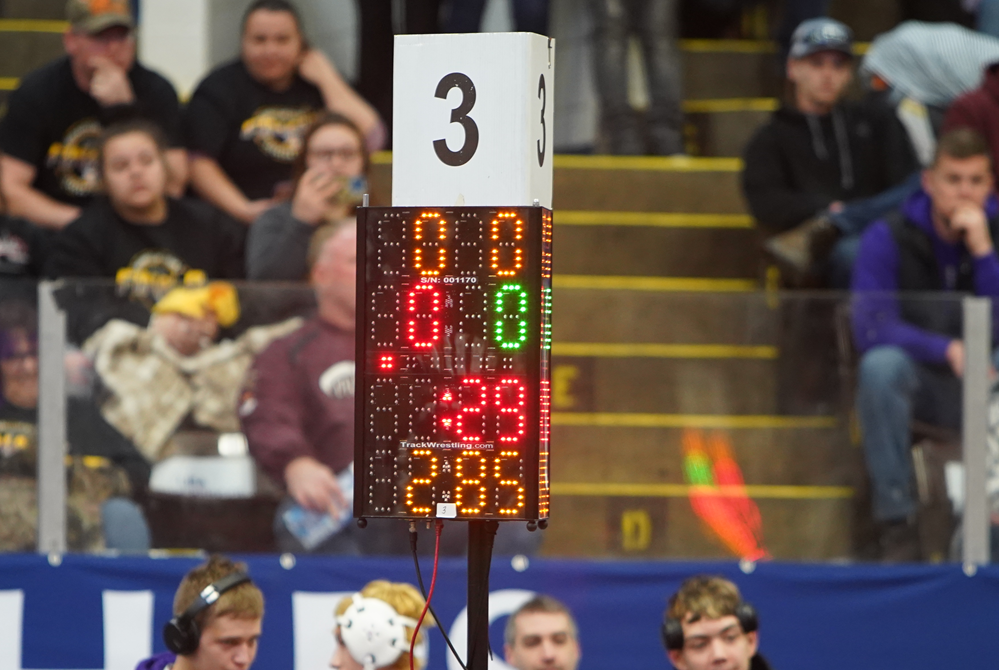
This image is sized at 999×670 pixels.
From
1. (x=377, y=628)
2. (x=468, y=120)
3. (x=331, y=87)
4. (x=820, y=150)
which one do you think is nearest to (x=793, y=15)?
(x=820, y=150)

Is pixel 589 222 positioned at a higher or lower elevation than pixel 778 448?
higher

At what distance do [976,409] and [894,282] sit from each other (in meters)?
0.83

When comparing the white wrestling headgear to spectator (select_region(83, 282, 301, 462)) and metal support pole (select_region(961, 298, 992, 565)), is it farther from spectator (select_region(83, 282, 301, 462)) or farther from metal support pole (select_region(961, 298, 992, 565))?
metal support pole (select_region(961, 298, 992, 565))

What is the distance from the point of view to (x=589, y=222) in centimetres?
1038

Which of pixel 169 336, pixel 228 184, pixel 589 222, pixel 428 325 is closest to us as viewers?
pixel 428 325

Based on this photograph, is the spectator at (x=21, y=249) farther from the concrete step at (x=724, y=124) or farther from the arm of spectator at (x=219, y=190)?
the concrete step at (x=724, y=124)

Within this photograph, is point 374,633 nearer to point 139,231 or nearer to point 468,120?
point 468,120

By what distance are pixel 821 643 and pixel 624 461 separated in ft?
3.71

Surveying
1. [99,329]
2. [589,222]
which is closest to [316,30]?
[589,222]

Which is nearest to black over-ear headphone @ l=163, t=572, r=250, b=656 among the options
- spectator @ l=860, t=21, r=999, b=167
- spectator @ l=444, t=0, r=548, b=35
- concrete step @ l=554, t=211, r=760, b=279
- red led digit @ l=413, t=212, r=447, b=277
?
red led digit @ l=413, t=212, r=447, b=277

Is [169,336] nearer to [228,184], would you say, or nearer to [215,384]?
[215,384]

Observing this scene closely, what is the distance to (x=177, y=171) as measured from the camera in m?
8.76

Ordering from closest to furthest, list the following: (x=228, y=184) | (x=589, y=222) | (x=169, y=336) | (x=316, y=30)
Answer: (x=169, y=336) < (x=228, y=184) < (x=589, y=222) < (x=316, y=30)

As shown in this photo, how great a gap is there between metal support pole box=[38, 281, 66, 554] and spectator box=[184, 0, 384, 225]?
1.88 m
